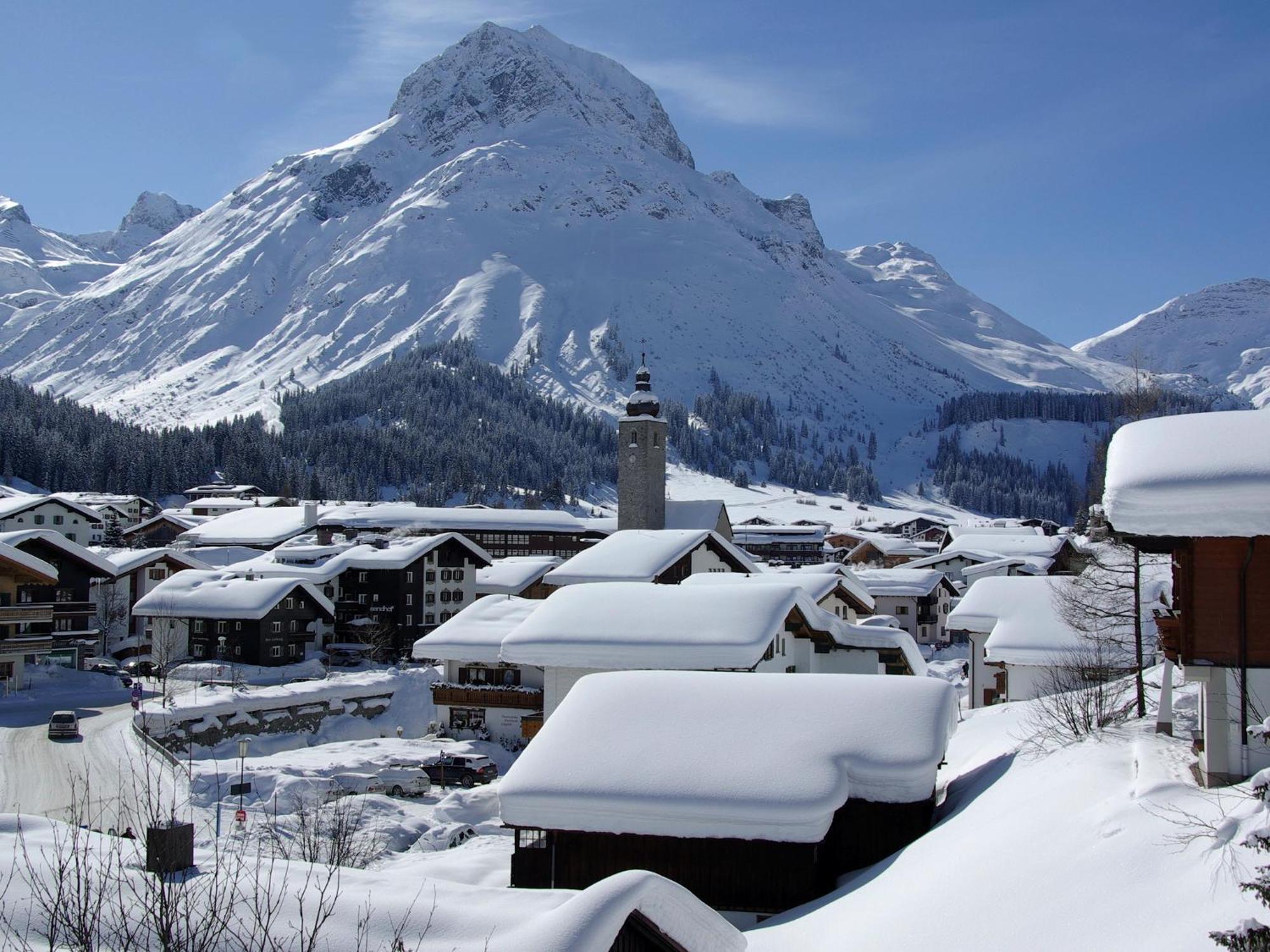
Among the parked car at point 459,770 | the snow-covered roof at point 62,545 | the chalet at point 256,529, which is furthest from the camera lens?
the chalet at point 256,529

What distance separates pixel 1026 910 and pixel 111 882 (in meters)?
9.08

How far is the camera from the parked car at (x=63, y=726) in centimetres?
3622

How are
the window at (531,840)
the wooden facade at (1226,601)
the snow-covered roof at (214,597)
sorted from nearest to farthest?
1. the wooden facade at (1226,601)
2. the window at (531,840)
3. the snow-covered roof at (214,597)

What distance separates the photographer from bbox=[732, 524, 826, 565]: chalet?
132375 mm

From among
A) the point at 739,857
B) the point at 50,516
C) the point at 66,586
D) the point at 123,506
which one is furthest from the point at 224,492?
the point at 739,857

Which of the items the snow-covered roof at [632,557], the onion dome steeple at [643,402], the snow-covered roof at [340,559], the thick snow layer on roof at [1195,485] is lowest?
→ the snow-covered roof at [340,559]

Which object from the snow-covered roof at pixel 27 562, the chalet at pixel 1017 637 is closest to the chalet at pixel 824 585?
the chalet at pixel 1017 637

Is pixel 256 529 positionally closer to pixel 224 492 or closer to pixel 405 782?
pixel 224 492

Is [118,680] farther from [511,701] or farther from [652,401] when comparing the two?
[652,401]

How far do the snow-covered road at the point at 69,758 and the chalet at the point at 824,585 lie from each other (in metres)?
17.2

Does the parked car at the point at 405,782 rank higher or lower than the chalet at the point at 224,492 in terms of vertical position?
lower

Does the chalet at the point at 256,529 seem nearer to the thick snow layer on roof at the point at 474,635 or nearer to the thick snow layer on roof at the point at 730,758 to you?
the thick snow layer on roof at the point at 474,635

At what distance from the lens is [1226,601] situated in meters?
13.3

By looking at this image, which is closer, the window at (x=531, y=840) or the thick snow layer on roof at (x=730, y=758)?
the thick snow layer on roof at (x=730, y=758)
